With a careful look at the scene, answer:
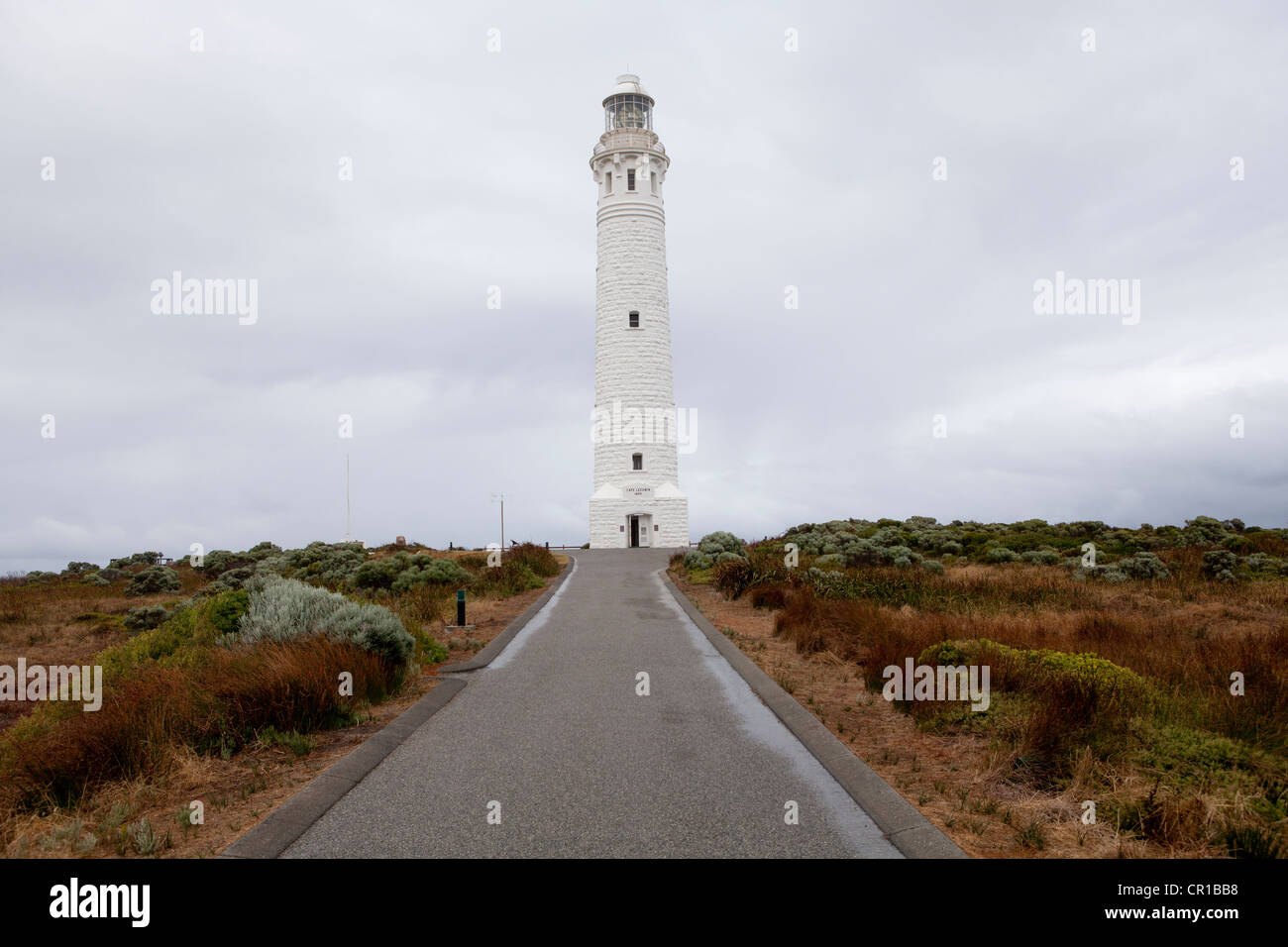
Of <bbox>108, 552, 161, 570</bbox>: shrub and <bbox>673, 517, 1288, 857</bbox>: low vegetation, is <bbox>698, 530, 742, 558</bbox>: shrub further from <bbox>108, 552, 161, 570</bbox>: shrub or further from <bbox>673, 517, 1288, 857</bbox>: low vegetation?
<bbox>108, 552, 161, 570</bbox>: shrub

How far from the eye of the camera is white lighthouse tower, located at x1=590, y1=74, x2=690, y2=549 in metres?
39.2

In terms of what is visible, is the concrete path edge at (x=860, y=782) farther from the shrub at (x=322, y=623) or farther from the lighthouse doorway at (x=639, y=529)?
the lighthouse doorway at (x=639, y=529)

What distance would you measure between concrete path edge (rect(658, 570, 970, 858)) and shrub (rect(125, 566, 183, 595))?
23.6 metres

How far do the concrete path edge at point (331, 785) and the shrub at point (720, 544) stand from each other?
16.6 m

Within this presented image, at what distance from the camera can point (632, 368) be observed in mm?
39031

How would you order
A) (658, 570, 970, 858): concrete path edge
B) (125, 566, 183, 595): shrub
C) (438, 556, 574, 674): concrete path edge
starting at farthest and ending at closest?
(125, 566, 183, 595): shrub
(438, 556, 574, 674): concrete path edge
(658, 570, 970, 858): concrete path edge

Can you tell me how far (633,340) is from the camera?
128 ft

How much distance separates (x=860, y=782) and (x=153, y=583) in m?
27.4

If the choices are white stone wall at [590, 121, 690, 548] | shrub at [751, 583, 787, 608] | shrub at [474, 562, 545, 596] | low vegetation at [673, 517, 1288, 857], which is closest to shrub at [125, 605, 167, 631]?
shrub at [474, 562, 545, 596]

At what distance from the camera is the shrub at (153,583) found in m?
26.5

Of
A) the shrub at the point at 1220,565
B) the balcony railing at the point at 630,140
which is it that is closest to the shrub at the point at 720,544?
the shrub at the point at 1220,565

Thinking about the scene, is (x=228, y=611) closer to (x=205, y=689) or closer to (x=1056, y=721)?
(x=205, y=689)
